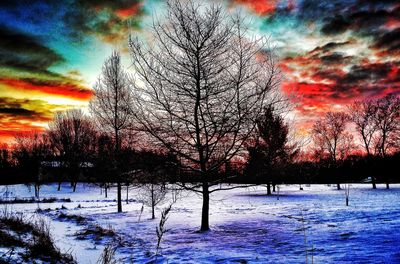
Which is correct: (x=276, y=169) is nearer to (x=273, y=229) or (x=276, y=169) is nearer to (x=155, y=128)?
(x=273, y=229)

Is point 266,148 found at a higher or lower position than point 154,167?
higher

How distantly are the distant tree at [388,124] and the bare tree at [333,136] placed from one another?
160 inches

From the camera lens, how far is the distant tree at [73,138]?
52.8m

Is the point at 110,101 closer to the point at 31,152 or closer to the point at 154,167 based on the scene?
the point at 154,167

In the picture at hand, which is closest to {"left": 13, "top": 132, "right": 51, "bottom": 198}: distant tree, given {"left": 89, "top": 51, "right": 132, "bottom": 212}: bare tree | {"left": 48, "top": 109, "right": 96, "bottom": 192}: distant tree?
{"left": 48, "top": 109, "right": 96, "bottom": 192}: distant tree

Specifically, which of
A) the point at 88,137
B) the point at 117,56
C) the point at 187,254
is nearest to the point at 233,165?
the point at 187,254

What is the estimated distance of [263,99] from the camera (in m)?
9.86

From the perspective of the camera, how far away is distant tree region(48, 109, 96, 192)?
52844 mm

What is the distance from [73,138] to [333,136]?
43820 millimetres

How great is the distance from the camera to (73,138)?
5419 cm

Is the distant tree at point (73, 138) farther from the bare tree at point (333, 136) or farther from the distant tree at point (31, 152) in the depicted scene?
the bare tree at point (333, 136)

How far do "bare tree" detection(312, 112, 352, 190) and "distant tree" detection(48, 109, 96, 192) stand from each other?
37.2m

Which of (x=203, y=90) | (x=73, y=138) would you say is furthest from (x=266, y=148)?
(x=73, y=138)

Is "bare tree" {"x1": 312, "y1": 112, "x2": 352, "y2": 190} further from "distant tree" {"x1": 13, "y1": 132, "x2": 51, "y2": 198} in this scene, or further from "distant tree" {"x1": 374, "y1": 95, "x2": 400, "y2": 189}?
"distant tree" {"x1": 13, "y1": 132, "x2": 51, "y2": 198}
